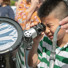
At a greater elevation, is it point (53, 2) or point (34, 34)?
point (53, 2)

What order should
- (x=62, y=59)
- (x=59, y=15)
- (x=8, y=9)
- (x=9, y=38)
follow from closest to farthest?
(x=9, y=38)
(x=62, y=59)
(x=59, y=15)
(x=8, y=9)

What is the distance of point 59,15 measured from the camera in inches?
36.9

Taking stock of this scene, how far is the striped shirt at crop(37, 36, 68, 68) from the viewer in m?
0.83

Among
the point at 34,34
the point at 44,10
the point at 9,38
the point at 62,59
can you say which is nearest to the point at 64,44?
the point at 62,59

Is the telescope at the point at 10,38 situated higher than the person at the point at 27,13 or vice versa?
the person at the point at 27,13

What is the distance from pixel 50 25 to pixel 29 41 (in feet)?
1.16

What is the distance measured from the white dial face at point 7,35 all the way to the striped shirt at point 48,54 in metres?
0.36

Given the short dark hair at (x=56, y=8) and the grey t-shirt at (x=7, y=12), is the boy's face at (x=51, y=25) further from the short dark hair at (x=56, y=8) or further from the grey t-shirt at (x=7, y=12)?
the grey t-shirt at (x=7, y=12)

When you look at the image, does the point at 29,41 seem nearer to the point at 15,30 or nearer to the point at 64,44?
the point at 15,30

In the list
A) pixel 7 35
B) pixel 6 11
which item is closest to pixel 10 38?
pixel 7 35

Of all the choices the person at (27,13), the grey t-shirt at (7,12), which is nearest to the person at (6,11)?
the grey t-shirt at (7,12)

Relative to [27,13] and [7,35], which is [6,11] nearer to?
[27,13]

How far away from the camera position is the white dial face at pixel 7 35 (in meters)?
0.53

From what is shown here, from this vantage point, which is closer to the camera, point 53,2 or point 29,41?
point 29,41
